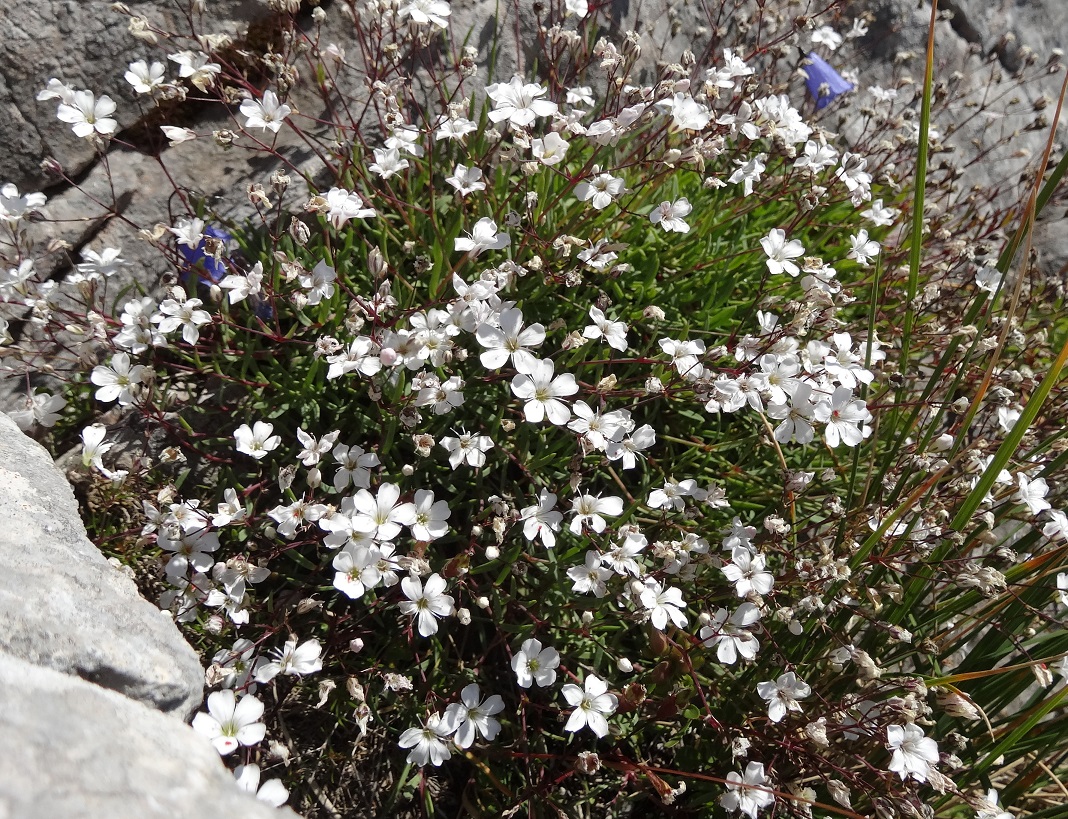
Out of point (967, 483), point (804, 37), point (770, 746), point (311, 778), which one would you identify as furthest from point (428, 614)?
point (804, 37)

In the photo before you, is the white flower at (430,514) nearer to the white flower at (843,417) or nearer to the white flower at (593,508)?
the white flower at (593,508)

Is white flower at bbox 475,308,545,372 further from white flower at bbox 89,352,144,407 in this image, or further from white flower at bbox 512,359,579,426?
white flower at bbox 89,352,144,407

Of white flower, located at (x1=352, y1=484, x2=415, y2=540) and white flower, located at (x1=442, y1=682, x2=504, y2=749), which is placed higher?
white flower, located at (x1=352, y1=484, x2=415, y2=540)

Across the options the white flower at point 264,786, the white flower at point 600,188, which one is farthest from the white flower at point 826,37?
the white flower at point 264,786

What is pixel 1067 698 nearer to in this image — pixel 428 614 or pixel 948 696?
pixel 948 696

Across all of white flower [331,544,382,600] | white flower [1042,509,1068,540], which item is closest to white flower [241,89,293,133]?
white flower [331,544,382,600]

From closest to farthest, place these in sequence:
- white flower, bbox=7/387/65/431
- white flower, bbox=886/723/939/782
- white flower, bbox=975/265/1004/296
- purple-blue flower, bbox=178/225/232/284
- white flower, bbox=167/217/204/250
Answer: white flower, bbox=886/723/939/782 < white flower, bbox=167/217/204/250 < white flower, bbox=7/387/65/431 < purple-blue flower, bbox=178/225/232/284 < white flower, bbox=975/265/1004/296
